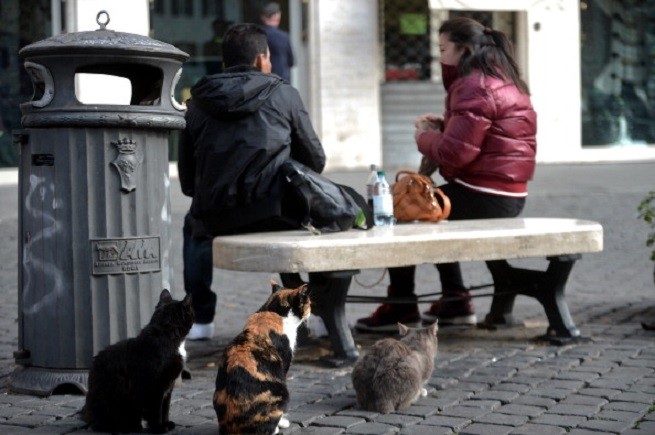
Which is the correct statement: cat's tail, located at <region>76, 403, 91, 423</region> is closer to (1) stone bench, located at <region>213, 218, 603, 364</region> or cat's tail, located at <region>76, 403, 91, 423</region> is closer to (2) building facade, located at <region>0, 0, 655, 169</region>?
(1) stone bench, located at <region>213, 218, 603, 364</region>

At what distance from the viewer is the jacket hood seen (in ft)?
22.0

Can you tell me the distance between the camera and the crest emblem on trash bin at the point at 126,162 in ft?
19.4

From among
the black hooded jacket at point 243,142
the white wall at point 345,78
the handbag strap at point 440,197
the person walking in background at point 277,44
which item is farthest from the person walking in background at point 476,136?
the white wall at point 345,78

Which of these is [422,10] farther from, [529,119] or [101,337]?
[101,337]

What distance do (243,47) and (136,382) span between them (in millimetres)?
2452

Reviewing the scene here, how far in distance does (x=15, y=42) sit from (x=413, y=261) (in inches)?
428

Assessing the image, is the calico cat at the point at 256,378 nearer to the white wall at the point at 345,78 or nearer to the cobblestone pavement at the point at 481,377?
the cobblestone pavement at the point at 481,377

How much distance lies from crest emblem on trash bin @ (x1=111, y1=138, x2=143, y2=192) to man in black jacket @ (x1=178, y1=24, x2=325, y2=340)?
88cm

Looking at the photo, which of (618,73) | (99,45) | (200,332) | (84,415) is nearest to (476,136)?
(200,332)

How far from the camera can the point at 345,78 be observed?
58.1ft

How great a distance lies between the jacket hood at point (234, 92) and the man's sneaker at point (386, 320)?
5.43 feet

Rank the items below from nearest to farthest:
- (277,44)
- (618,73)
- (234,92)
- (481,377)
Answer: (481,377), (234,92), (277,44), (618,73)

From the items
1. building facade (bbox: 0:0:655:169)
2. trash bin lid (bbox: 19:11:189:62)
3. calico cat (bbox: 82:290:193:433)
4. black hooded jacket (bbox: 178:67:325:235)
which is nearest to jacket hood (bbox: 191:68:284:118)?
black hooded jacket (bbox: 178:67:325:235)

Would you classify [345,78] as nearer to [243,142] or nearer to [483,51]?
[483,51]
